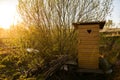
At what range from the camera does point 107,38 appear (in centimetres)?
1448

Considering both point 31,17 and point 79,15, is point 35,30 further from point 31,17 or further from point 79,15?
point 79,15

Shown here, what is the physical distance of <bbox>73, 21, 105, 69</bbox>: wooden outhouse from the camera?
9328 millimetres

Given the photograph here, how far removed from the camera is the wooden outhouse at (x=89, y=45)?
933 centimetres

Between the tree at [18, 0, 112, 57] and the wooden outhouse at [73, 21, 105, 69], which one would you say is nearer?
the wooden outhouse at [73, 21, 105, 69]

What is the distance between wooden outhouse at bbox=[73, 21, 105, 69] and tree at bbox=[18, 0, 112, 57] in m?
2.43

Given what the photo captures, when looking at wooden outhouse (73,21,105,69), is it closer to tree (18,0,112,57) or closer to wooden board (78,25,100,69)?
wooden board (78,25,100,69)

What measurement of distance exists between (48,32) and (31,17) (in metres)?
1.23

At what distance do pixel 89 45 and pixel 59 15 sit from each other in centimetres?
333

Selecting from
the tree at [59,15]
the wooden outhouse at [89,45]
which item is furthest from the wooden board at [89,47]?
the tree at [59,15]

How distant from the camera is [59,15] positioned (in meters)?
12.1

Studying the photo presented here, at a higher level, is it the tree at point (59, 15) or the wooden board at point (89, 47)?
the tree at point (59, 15)

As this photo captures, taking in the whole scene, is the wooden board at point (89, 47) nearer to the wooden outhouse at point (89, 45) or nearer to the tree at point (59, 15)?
the wooden outhouse at point (89, 45)

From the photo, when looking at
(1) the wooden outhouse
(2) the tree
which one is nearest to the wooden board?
(1) the wooden outhouse

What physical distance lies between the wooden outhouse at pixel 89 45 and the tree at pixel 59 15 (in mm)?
2434
